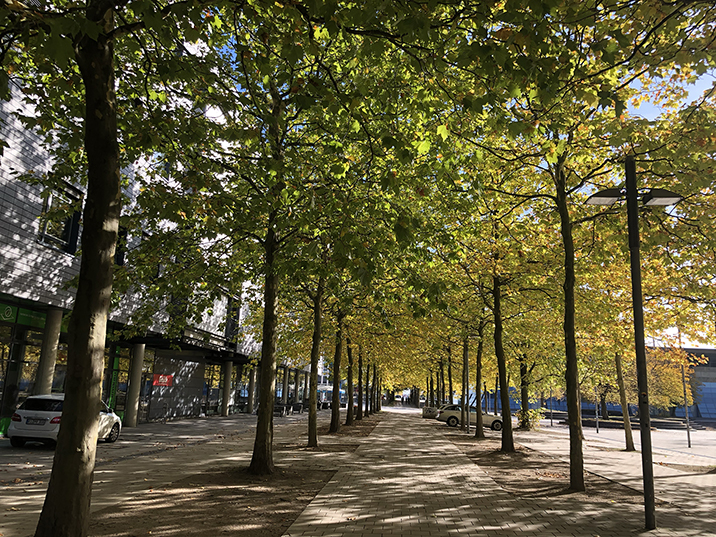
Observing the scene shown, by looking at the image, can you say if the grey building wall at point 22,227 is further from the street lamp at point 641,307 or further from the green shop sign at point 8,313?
the street lamp at point 641,307

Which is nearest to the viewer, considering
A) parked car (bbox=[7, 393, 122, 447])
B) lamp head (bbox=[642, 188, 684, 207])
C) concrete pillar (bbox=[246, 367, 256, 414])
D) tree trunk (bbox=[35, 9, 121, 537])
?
tree trunk (bbox=[35, 9, 121, 537])

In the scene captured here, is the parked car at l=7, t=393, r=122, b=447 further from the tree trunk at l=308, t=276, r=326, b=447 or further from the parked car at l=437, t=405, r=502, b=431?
the parked car at l=437, t=405, r=502, b=431

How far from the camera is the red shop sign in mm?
27516

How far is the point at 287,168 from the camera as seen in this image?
769 cm

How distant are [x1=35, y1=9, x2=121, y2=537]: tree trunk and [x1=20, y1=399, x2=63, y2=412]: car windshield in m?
11.0

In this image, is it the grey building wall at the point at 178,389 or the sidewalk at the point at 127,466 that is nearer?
the sidewalk at the point at 127,466

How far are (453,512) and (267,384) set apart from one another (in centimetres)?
465

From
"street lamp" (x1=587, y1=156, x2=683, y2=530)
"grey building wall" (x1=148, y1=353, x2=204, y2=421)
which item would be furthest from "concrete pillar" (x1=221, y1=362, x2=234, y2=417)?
"street lamp" (x1=587, y1=156, x2=683, y2=530)

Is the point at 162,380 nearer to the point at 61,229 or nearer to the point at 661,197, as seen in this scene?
the point at 61,229

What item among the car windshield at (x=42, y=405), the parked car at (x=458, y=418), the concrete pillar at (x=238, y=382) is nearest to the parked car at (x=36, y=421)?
the car windshield at (x=42, y=405)

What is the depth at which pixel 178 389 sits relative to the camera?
30.7 m

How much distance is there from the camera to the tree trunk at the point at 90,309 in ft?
15.8

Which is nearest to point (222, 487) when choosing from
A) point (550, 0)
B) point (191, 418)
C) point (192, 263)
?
point (192, 263)

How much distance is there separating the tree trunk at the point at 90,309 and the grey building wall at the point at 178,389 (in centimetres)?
2413
